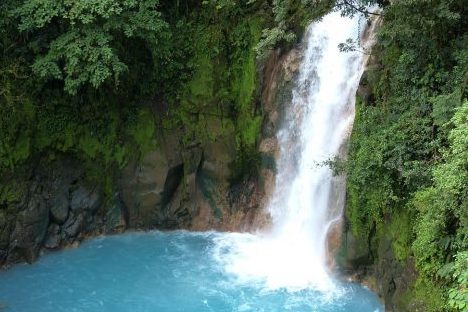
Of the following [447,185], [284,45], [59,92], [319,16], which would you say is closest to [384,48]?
[319,16]

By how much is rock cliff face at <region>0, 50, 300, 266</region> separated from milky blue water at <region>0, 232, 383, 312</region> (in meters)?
0.54

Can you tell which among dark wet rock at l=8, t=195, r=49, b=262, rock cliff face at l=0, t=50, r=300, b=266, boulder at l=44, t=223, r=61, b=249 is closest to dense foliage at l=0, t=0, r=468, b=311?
rock cliff face at l=0, t=50, r=300, b=266

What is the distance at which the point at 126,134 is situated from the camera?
42.8 ft

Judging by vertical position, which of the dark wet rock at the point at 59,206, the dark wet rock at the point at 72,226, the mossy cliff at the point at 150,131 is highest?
the mossy cliff at the point at 150,131

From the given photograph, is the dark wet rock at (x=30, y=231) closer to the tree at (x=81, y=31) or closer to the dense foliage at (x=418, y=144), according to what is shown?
the tree at (x=81, y=31)

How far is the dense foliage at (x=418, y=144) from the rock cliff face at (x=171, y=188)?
11.0ft

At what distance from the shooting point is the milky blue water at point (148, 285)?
10109 mm

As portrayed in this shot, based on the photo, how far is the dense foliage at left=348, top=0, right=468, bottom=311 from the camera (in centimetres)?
750

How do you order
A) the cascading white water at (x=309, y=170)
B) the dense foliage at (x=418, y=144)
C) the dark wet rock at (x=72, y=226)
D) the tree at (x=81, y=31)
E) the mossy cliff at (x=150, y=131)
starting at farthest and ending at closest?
the dark wet rock at (x=72, y=226) < the mossy cliff at (x=150, y=131) < the cascading white water at (x=309, y=170) < the tree at (x=81, y=31) < the dense foliage at (x=418, y=144)

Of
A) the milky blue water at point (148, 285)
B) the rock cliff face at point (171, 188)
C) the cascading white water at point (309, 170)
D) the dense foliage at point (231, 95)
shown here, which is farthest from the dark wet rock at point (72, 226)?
the cascading white water at point (309, 170)

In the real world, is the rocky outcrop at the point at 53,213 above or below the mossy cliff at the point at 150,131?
below

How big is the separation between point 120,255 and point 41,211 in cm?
202

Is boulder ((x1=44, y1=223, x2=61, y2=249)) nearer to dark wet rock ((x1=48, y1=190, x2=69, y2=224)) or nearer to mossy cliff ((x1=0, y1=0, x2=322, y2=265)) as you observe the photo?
mossy cliff ((x1=0, y1=0, x2=322, y2=265))

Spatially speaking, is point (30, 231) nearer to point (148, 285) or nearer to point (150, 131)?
point (148, 285)
